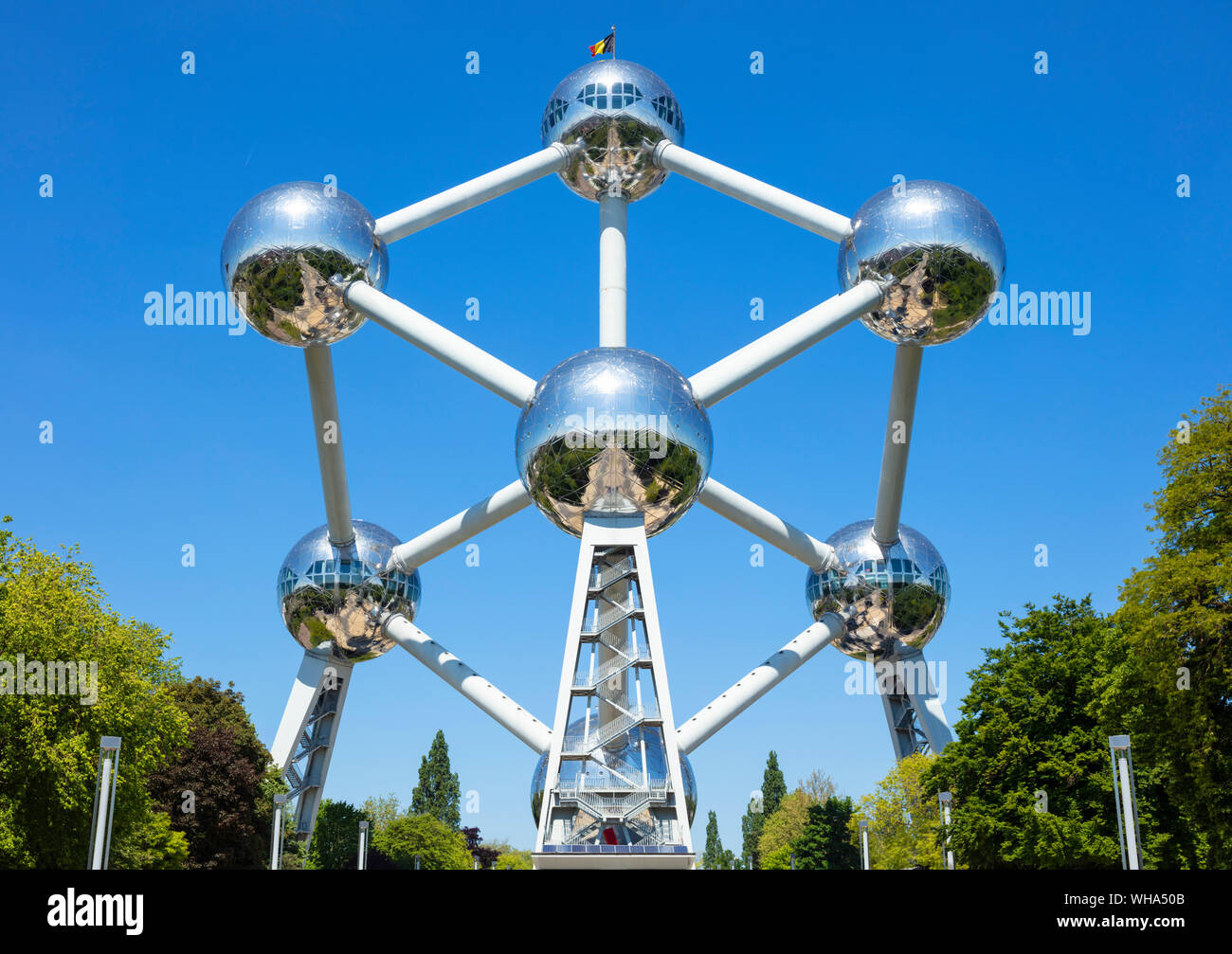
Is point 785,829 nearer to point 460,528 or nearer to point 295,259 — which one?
point 460,528

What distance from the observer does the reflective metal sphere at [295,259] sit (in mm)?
23312

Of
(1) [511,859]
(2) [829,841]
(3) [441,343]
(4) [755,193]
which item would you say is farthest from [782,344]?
(1) [511,859]

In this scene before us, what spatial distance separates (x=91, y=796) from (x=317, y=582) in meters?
6.94

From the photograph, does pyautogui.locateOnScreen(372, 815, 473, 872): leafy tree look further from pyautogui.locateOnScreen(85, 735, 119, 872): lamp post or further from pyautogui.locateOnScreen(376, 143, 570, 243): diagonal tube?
pyautogui.locateOnScreen(376, 143, 570, 243): diagonal tube

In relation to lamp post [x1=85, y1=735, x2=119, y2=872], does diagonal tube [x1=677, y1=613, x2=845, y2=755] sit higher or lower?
higher

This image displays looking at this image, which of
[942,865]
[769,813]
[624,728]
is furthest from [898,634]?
[769,813]

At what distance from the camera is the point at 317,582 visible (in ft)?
92.3

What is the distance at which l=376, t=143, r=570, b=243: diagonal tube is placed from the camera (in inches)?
997

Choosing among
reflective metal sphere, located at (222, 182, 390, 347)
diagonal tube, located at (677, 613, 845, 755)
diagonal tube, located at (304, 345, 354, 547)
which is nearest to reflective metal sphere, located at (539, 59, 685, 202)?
reflective metal sphere, located at (222, 182, 390, 347)

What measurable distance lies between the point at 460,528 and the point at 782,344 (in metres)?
8.58

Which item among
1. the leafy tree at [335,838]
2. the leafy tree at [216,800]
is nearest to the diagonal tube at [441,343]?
the leafy tree at [216,800]

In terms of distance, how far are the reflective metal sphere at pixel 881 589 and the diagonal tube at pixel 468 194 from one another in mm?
11076

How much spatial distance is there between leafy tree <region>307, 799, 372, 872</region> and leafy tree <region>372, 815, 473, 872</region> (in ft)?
8.15

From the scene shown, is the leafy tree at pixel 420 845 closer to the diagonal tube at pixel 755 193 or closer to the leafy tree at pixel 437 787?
the leafy tree at pixel 437 787
